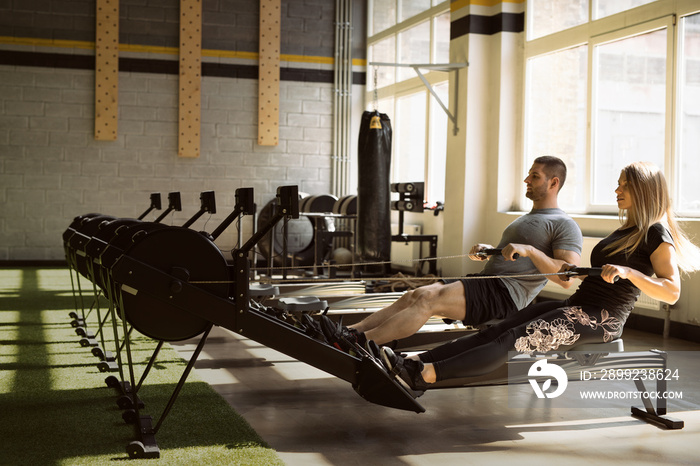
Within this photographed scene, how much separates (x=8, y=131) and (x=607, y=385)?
9.13 m

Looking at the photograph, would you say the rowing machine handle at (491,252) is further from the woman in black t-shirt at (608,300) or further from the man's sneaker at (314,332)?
the man's sneaker at (314,332)

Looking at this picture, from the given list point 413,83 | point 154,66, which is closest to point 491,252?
point 413,83

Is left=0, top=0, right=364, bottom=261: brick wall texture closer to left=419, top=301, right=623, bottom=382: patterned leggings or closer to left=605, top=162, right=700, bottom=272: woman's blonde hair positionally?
left=419, top=301, right=623, bottom=382: patterned leggings

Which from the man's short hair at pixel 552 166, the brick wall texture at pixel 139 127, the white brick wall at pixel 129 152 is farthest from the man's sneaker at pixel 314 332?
the white brick wall at pixel 129 152

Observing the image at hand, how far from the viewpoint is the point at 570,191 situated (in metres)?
7.31

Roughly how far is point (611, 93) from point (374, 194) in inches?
103

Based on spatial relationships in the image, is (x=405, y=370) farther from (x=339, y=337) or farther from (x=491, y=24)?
(x=491, y=24)

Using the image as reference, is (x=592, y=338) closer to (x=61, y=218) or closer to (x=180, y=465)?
(x=180, y=465)

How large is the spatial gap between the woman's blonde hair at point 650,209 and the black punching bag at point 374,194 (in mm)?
4931

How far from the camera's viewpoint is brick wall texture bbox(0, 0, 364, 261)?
10539 millimetres

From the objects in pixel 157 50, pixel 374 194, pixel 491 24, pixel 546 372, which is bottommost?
pixel 546 372

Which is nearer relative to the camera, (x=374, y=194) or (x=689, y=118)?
(x=689, y=118)

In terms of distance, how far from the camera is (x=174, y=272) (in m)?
2.90

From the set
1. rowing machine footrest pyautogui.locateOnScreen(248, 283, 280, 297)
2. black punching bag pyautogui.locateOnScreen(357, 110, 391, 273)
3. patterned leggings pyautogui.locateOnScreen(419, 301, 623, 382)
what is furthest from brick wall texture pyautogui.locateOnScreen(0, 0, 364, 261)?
patterned leggings pyautogui.locateOnScreen(419, 301, 623, 382)
